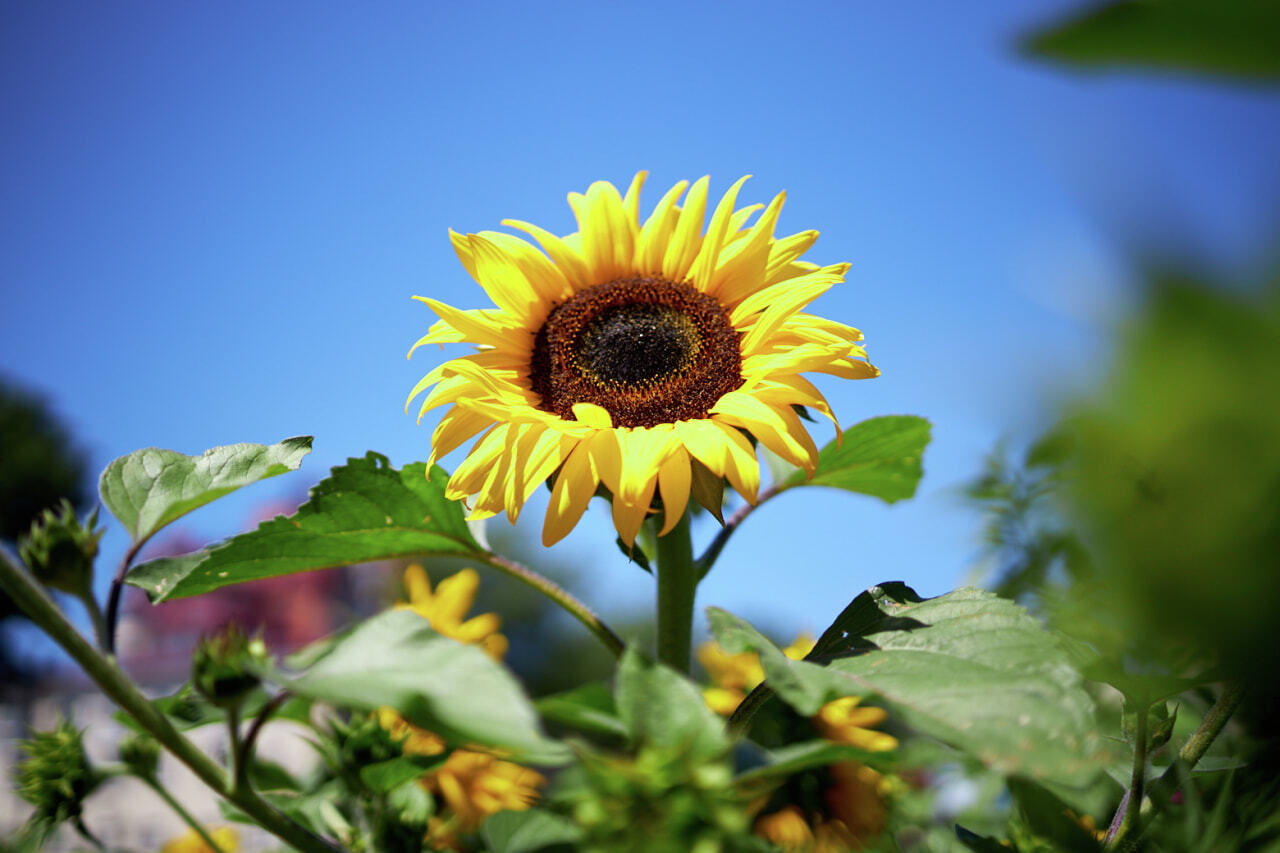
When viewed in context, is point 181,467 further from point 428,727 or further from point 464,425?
point 428,727

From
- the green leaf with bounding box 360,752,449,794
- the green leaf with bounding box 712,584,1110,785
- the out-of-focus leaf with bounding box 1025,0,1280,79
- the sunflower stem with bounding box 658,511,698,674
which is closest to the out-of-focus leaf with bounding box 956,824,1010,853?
the green leaf with bounding box 712,584,1110,785

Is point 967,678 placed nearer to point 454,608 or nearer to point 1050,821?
point 1050,821

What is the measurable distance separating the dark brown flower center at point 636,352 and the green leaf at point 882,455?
13cm

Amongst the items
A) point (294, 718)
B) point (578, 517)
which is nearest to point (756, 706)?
point (578, 517)

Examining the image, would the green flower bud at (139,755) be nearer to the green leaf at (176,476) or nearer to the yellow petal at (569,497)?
the green leaf at (176,476)

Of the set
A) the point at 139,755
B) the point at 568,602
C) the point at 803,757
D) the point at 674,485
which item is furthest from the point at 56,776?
the point at 803,757

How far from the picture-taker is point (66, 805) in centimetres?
74

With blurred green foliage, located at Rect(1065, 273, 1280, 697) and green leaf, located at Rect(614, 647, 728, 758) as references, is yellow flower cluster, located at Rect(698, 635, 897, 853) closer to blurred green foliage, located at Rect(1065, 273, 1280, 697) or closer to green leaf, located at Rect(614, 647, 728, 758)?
green leaf, located at Rect(614, 647, 728, 758)

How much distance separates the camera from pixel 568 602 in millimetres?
757

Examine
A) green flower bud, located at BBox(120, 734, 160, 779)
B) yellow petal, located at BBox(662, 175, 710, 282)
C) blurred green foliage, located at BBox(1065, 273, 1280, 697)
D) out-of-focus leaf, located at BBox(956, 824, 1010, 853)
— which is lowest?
green flower bud, located at BBox(120, 734, 160, 779)

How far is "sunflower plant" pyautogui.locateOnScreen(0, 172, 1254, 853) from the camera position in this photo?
36 cm

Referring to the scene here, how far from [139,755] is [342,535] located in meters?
0.31

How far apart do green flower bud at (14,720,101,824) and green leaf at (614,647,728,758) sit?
0.62m

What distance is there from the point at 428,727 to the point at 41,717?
40.3ft
